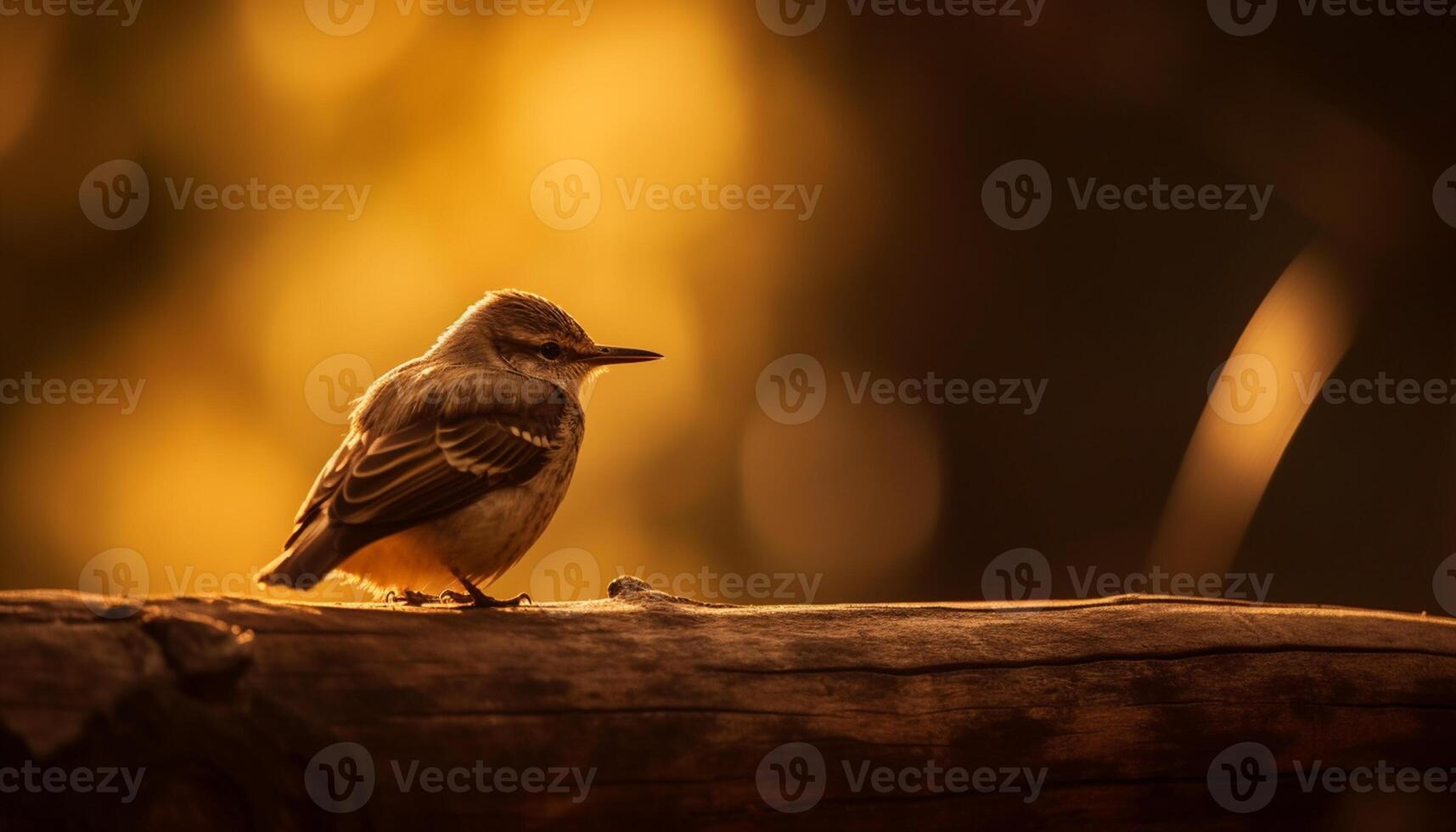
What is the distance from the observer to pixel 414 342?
7.19 m

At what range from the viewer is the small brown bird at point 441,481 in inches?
149

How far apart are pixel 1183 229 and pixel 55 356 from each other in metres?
6.65

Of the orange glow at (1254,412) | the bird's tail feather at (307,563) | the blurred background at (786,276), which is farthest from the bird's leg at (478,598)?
the orange glow at (1254,412)

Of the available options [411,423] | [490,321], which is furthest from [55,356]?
[411,423]

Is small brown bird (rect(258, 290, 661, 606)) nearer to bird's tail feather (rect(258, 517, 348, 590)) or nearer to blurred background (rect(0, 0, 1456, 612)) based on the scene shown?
bird's tail feather (rect(258, 517, 348, 590))

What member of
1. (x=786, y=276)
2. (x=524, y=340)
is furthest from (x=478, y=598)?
(x=786, y=276)

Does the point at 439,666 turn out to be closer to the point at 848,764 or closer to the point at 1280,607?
the point at 848,764

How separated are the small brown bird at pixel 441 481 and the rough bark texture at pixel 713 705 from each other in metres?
0.62

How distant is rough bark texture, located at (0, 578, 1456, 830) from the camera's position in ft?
8.42

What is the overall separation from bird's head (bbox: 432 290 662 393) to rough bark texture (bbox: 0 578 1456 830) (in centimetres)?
181

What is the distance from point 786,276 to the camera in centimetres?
766

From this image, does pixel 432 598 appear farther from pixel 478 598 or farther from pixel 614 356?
pixel 614 356

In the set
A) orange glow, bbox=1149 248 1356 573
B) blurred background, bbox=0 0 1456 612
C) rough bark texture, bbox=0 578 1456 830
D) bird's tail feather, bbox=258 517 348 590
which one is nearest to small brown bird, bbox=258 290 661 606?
bird's tail feather, bbox=258 517 348 590

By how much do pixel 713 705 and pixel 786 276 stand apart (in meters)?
4.92
